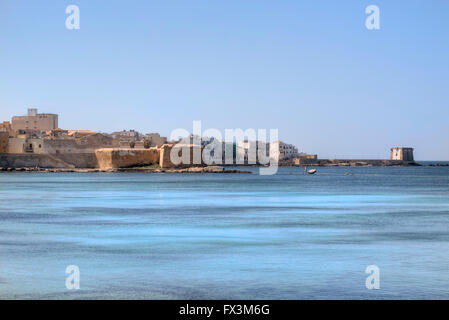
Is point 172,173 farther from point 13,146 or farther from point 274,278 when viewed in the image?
point 274,278

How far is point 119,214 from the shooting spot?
18.5 meters

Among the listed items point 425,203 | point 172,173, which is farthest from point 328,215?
point 172,173

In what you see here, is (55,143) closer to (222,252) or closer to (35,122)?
(35,122)

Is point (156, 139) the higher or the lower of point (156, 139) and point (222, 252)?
the higher

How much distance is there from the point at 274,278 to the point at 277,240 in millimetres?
4142

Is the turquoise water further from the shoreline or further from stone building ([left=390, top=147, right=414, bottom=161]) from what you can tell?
stone building ([left=390, top=147, right=414, bottom=161])

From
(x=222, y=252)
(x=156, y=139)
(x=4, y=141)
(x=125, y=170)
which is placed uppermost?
(x=156, y=139)

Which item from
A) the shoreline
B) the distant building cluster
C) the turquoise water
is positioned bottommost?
the shoreline

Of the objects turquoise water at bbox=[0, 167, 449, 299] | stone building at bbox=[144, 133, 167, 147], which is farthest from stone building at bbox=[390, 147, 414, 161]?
turquoise water at bbox=[0, 167, 449, 299]

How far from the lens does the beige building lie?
251ft

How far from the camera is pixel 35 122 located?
253 ft

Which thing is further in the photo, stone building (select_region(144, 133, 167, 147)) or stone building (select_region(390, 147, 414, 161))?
stone building (select_region(390, 147, 414, 161))

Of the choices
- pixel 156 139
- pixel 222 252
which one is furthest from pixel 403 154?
pixel 222 252

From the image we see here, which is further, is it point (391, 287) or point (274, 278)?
point (274, 278)
